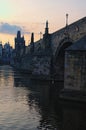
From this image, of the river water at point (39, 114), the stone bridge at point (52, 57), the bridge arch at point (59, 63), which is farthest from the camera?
the bridge arch at point (59, 63)

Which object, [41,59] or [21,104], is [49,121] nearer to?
[21,104]

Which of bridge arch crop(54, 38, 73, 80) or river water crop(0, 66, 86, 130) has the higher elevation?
bridge arch crop(54, 38, 73, 80)

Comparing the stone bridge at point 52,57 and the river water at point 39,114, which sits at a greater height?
the stone bridge at point 52,57

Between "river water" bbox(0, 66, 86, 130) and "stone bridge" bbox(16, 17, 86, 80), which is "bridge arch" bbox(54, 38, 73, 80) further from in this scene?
"river water" bbox(0, 66, 86, 130)

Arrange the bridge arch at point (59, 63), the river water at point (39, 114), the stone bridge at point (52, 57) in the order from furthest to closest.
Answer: the bridge arch at point (59, 63), the stone bridge at point (52, 57), the river water at point (39, 114)

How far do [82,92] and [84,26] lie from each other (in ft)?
39.4

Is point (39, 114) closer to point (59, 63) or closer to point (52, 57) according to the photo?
point (59, 63)

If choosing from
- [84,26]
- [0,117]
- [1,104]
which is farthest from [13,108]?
[84,26]

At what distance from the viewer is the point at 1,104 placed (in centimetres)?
3378

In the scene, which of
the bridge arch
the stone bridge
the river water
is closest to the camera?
the river water

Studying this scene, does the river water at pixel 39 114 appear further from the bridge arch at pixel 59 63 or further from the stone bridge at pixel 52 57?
the bridge arch at pixel 59 63

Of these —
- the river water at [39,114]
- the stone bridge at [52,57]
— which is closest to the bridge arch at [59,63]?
the stone bridge at [52,57]

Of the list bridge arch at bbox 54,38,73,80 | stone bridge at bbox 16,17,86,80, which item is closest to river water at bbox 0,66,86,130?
stone bridge at bbox 16,17,86,80

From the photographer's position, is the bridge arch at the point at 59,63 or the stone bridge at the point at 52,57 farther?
the bridge arch at the point at 59,63
